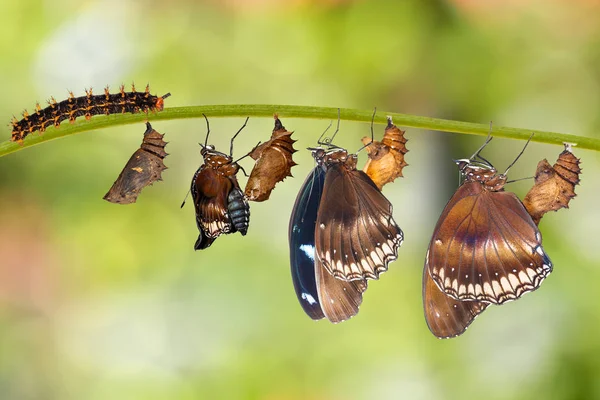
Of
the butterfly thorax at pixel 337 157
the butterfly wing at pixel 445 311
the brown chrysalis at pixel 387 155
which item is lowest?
the butterfly wing at pixel 445 311

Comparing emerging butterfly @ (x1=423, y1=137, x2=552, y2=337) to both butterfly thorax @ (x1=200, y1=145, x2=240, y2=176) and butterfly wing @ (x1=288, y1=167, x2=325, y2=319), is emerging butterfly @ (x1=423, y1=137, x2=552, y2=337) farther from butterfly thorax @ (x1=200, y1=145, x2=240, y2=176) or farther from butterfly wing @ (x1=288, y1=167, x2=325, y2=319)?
butterfly thorax @ (x1=200, y1=145, x2=240, y2=176)

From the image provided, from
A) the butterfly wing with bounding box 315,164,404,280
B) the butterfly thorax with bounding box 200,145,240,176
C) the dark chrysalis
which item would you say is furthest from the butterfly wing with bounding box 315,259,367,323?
the dark chrysalis

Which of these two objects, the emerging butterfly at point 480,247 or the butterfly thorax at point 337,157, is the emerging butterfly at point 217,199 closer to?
the butterfly thorax at point 337,157

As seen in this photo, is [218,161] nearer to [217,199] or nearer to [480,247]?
[217,199]

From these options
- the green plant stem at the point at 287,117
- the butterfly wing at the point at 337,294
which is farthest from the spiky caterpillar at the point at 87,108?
the butterfly wing at the point at 337,294

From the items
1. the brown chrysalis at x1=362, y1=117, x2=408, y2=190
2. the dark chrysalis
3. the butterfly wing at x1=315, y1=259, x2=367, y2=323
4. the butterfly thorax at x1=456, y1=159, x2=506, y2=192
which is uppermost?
the dark chrysalis

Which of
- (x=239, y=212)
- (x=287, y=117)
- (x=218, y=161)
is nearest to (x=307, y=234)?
(x=239, y=212)

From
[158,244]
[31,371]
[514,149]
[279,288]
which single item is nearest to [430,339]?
[279,288]

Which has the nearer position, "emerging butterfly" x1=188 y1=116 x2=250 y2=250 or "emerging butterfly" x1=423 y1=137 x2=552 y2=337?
"emerging butterfly" x1=423 y1=137 x2=552 y2=337
